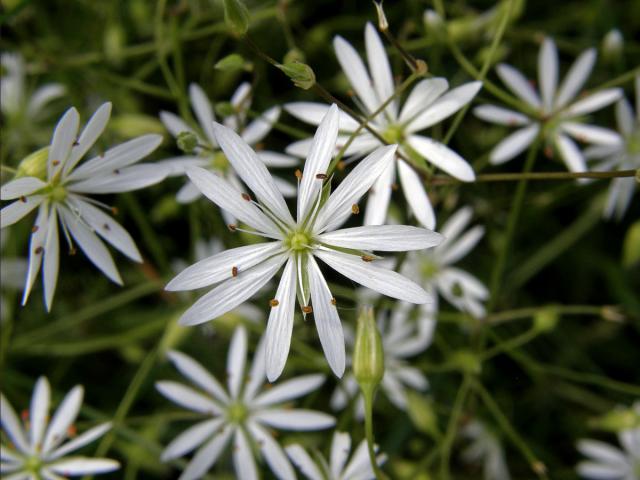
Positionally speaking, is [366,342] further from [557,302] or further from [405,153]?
[557,302]

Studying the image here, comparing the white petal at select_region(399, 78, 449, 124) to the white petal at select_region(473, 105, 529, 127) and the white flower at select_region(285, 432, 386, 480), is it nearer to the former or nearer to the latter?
the white petal at select_region(473, 105, 529, 127)

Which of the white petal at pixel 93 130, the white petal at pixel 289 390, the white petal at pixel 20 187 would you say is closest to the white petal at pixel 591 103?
the white petal at pixel 289 390

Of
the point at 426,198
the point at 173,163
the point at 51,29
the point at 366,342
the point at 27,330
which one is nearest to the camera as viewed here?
the point at 366,342

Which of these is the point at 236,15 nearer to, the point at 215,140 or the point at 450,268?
the point at 215,140

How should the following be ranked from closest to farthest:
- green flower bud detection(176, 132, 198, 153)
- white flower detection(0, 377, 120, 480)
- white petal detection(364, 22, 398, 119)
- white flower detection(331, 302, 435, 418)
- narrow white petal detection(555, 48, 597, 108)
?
green flower bud detection(176, 132, 198, 153) → white petal detection(364, 22, 398, 119) → white flower detection(0, 377, 120, 480) → narrow white petal detection(555, 48, 597, 108) → white flower detection(331, 302, 435, 418)

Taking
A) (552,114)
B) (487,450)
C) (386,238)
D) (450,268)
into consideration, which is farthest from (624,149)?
(386,238)

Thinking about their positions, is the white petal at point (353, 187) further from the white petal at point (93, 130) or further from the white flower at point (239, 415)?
the white flower at point (239, 415)

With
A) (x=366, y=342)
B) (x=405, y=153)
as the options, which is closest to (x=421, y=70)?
(x=405, y=153)

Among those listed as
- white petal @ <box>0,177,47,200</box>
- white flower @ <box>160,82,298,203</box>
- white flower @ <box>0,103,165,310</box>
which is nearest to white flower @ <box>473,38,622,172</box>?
white flower @ <box>160,82,298,203</box>
